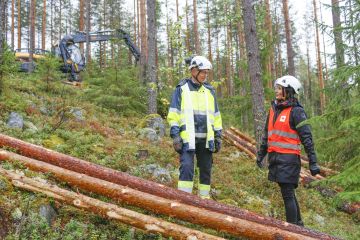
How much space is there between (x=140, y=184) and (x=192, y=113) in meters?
1.43

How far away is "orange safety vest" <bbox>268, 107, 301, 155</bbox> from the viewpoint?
5.91 m

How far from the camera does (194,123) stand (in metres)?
6.23

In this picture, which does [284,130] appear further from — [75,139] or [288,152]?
[75,139]

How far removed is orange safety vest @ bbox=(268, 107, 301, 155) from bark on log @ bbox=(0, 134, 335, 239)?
45.2 inches

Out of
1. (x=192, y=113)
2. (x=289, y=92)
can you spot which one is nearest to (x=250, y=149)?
(x=289, y=92)

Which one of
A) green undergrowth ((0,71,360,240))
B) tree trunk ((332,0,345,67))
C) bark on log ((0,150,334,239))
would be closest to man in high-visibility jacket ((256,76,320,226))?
green undergrowth ((0,71,360,240))

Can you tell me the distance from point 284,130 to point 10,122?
673 centimetres

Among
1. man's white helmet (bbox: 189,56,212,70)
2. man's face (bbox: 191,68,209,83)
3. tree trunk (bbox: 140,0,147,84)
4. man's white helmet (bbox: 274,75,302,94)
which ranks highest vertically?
tree trunk (bbox: 140,0,147,84)

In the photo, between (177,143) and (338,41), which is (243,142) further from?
(177,143)

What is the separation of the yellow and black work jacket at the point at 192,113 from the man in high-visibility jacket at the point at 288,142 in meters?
1.01

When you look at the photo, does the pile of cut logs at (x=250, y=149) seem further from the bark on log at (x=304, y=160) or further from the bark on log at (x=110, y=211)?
the bark on log at (x=110, y=211)

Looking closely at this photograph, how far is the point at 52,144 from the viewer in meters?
8.70

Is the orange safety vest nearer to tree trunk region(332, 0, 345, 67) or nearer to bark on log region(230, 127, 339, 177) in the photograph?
tree trunk region(332, 0, 345, 67)

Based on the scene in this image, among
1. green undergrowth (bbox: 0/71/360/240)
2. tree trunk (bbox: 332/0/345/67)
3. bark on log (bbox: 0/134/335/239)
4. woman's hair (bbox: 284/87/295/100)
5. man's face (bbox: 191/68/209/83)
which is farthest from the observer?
tree trunk (bbox: 332/0/345/67)
